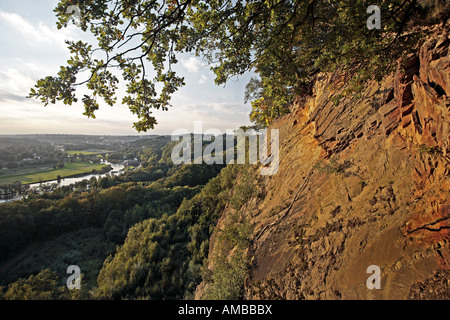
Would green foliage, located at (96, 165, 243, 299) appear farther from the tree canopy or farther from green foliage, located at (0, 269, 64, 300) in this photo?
the tree canopy

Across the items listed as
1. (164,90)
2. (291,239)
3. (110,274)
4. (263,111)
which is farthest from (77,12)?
(110,274)

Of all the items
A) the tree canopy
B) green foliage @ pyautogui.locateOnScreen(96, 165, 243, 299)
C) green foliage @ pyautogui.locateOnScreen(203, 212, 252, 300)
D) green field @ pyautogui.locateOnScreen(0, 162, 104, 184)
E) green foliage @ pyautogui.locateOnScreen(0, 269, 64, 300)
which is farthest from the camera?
green field @ pyautogui.locateOnScreen(0, 162, 104, 184)

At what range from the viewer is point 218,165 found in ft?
196

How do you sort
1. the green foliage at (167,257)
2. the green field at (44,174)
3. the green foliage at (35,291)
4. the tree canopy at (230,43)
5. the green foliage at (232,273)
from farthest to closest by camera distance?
the green field at (44,174)
the green foliage at (167,257)
the green foliage at (35,291)
the green foliage at (232,273)
the tree canopy at (230,43)

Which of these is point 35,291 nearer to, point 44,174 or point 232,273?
point 232,273

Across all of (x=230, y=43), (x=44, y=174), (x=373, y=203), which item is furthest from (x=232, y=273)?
(x=44, y=174)

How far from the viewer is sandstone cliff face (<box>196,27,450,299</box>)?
2988 millimetres

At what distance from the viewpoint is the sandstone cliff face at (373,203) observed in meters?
2.99

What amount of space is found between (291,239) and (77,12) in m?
6.76

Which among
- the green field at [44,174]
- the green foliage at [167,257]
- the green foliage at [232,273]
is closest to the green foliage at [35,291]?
the green foliage at [167,257]

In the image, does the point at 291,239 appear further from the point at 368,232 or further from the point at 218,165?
the point at 218,165

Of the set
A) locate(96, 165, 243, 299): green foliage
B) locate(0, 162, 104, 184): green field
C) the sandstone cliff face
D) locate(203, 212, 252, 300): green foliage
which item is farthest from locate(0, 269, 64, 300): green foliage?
locate(0, 162, 104, 184): green field

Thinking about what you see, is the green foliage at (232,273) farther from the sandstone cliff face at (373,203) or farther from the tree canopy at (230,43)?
the tree canopy at (230,43)

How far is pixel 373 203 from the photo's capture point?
401cm
